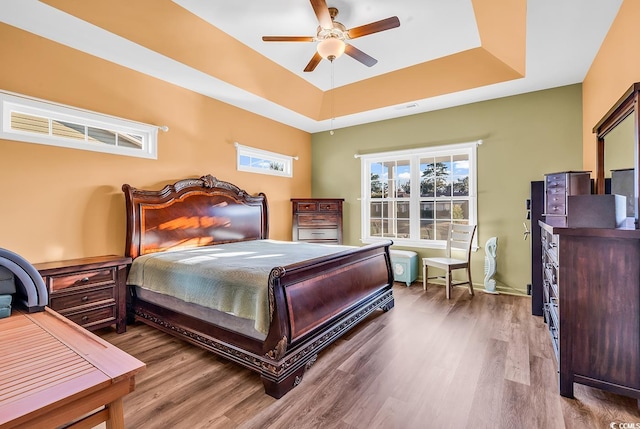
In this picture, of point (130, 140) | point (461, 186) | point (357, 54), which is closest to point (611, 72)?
point (461, 186)

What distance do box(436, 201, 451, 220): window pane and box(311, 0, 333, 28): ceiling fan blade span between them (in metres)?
3.34

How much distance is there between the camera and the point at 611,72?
275 cm

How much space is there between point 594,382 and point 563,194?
5.32 ft

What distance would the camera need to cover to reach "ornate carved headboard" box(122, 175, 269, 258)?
3.39 m

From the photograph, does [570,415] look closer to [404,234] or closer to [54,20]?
[404,234]

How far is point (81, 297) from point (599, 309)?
410 centimetres

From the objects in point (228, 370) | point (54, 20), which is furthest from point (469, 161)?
point (54, 20)

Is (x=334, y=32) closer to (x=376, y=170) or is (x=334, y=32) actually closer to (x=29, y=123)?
(x=29, y=123)

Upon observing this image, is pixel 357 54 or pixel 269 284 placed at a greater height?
pixel 357 54

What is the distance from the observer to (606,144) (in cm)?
268

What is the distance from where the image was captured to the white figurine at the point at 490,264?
4262 mm

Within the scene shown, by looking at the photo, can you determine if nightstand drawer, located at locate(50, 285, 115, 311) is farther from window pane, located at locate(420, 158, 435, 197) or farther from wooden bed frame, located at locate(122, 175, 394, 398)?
window pane, located at locate(420, 158, 435, 197)

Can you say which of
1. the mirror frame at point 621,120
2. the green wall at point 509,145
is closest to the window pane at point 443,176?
the green wall at point 509,145

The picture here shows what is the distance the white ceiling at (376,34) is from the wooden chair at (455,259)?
1.94 meters
